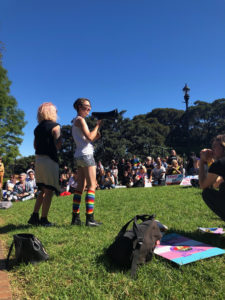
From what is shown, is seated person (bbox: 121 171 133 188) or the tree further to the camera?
the tree

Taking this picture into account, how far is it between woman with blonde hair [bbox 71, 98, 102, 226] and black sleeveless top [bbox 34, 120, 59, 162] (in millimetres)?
361

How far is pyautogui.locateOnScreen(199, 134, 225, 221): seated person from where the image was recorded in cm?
245

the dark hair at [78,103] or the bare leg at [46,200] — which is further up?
the dark hair at [78,103]

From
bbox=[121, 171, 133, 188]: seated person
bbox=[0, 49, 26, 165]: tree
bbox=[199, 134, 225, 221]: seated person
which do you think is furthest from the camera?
bbox=[0, 49, 26, 165]: tree

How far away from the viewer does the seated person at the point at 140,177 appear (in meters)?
11.7

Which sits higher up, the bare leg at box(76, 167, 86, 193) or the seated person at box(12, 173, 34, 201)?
the bare leg at box(76, 167, 86, 193)

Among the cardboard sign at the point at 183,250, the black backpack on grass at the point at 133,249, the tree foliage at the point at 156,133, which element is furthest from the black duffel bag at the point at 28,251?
the tree foliage at the point at 156,133

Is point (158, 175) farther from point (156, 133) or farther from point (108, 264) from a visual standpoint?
point (156, 133)

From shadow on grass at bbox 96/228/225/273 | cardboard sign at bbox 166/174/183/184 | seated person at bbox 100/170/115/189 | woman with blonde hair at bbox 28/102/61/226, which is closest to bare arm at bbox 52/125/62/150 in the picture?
woman with blonde hair at bbox 28/102/61/226

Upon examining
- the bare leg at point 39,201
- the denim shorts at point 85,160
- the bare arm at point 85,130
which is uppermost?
the bare arm at point 85,130

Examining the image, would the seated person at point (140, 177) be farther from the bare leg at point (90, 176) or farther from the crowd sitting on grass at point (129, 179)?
the bare leg at point (90, 176)

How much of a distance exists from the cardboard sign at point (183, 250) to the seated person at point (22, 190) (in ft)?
32.0

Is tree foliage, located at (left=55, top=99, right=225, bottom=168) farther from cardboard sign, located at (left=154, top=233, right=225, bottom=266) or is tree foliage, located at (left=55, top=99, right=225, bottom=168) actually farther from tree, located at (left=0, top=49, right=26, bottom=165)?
cardboard sign, located at (left=154, top=233, right=225, bottom=266)

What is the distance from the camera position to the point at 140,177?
12.0m
